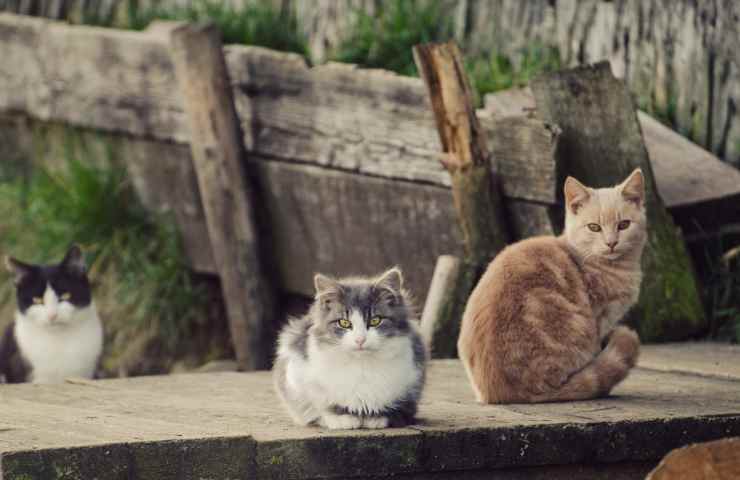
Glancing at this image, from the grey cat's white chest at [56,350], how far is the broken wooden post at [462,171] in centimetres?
168

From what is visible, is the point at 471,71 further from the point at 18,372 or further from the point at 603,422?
the point at 603,422

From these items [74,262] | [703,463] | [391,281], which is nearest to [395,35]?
[74,262]

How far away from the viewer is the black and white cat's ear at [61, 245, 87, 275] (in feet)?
20.8

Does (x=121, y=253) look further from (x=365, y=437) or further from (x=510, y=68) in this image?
(x=365, y=437)

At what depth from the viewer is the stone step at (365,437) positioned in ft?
11.8

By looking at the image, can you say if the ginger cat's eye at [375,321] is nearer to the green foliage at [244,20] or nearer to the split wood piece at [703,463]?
the split wood piece at [703,463]

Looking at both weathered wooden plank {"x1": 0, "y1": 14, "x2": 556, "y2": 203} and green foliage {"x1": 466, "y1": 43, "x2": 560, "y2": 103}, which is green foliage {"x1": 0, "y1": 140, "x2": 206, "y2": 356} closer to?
weathered wooden plank {"x1": 0, "y1": 14, "x2": 556, "y2": 203}

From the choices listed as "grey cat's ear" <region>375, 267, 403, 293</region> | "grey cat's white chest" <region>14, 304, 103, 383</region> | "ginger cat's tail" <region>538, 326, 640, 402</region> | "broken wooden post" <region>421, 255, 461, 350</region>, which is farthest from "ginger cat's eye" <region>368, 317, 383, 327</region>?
"grey cat's white chest" <region>14, 304, 103, 383</region>

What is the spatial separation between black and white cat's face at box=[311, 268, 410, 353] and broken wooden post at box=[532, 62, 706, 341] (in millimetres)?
1943

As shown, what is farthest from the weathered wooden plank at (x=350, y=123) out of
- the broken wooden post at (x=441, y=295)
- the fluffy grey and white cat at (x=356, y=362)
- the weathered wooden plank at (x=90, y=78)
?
the fluffy grey and white cat at (x=356, y=362)

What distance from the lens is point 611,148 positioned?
5664 mm

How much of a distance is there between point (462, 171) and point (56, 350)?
6.82ft

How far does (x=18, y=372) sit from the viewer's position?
6117 mm

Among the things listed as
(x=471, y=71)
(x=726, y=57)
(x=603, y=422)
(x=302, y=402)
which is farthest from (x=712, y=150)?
(x=302, y=402)
